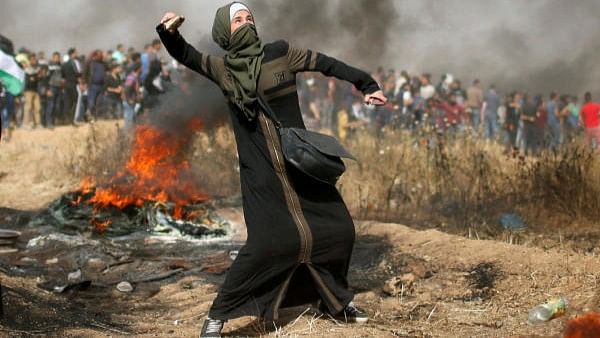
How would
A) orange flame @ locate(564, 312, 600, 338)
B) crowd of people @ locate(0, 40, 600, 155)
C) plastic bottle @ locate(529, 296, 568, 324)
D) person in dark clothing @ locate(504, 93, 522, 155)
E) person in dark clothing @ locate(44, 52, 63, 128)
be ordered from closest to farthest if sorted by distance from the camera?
orange flame @ locate(564, 312, 600, 338)
plastic bottle @ locate(529, 296, 568, 324)
crowd of people @ locate(0, 40, 600, 155)
person in dark clothing @ locate(44, 52, 63, 128)
person in dark clothing @ locate(504, 93, 522, 155)

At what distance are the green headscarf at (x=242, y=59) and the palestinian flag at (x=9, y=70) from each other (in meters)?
1.60

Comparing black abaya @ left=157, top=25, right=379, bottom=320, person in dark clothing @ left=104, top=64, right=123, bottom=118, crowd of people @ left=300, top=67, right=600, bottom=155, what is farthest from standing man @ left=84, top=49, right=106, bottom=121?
black abaya @ left=157, top=25, right=379, bottom=320

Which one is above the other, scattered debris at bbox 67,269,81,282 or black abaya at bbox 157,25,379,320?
black abaya at bbox 157,25,379,320

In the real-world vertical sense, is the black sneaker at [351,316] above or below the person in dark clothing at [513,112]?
below

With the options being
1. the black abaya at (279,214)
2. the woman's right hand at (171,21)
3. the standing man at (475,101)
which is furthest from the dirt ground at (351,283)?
the standing man at (475,101)

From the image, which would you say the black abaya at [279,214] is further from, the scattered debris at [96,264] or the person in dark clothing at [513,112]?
the person in dark clothing at [513,112]

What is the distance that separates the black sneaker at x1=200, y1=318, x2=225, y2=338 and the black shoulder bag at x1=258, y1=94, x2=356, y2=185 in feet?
3.72

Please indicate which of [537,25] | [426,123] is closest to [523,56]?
[537,25]

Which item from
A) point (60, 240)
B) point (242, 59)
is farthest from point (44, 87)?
point (242, 59)

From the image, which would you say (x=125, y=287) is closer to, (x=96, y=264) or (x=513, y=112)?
(x=96, y=264)

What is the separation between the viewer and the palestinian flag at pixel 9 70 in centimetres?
619

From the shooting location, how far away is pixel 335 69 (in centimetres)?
585

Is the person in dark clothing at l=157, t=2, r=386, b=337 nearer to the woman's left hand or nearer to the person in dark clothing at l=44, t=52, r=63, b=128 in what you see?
the woman's left hand

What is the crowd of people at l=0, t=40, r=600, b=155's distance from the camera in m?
18.0
